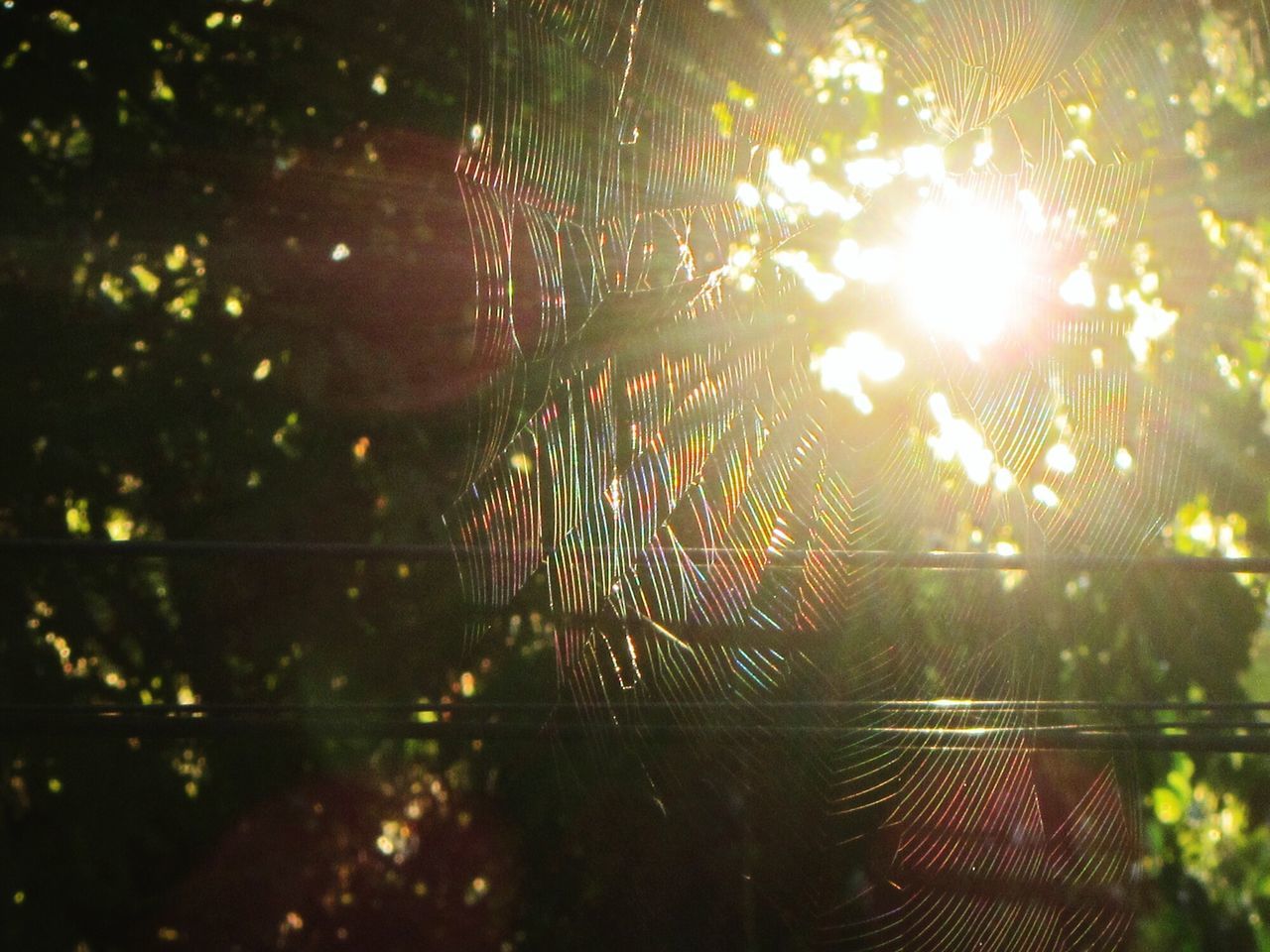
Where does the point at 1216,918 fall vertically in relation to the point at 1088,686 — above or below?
below

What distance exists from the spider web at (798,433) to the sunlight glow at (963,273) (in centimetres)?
4

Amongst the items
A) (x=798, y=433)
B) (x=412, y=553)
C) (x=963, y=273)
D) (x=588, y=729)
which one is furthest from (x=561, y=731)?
(x=963, y=273)

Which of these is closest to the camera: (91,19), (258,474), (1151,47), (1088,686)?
(1151,47)

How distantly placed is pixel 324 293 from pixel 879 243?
1.90 meters

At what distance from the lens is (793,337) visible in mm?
2486

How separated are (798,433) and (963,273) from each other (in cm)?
45

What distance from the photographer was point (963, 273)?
208 cm

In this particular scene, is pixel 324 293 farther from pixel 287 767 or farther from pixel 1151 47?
pixel 1151 47

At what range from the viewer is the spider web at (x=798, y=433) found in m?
2.18

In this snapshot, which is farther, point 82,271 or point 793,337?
point 82,271

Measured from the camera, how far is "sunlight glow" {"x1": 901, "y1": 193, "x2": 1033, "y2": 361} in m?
2.05

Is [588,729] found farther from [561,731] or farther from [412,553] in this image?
[412,553]

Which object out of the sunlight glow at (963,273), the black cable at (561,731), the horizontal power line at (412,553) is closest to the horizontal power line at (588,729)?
the black cable at (561,731)

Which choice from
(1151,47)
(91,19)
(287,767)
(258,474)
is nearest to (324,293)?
(258,474)
